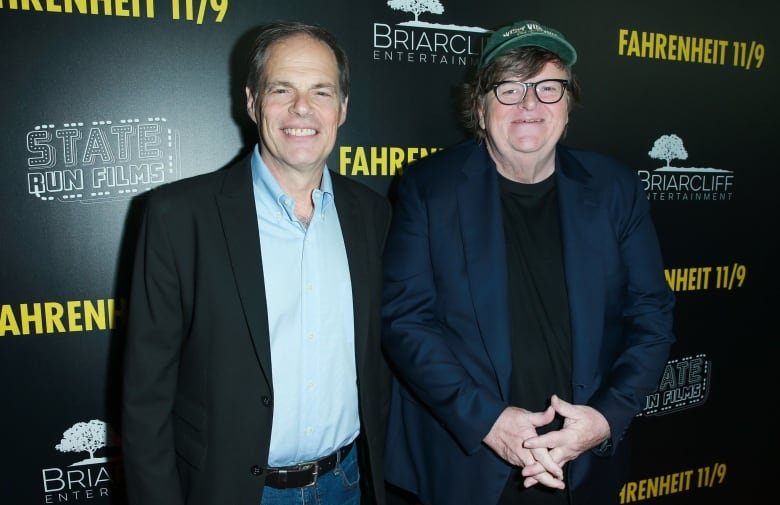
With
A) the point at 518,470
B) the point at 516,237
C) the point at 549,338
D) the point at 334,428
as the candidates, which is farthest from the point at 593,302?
the point at 334,428

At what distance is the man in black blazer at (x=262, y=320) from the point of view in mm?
1265

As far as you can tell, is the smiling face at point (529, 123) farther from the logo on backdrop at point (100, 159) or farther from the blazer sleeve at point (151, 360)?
the logo on backdrop at point (100, 159)

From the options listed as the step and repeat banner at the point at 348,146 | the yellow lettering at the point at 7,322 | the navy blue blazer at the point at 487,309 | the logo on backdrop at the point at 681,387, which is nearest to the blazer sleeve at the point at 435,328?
the navy blue blazer at the point at 487,309

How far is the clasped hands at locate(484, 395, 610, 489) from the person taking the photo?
1.38 meters

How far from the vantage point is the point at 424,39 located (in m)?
2.14

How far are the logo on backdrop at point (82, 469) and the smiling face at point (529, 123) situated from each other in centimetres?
167

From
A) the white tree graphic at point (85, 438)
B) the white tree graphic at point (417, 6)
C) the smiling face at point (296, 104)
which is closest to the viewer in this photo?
the smiling face at point (296, 104)

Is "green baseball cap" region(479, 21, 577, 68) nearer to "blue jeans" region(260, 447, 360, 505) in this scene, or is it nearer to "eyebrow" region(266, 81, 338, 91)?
"eyebrow" region(266, 81, 338, 91)

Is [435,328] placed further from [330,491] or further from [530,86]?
[530,86]

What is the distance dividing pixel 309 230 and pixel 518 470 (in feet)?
2.85

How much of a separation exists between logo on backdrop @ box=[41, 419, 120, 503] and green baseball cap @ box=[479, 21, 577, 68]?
5.92 feet

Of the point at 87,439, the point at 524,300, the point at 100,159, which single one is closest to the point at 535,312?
the point at 524,300

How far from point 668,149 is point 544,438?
1.77 metres

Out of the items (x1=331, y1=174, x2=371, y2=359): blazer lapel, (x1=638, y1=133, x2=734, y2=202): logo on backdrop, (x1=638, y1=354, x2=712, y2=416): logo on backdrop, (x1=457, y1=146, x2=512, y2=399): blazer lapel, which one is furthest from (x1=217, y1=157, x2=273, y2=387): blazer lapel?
(x1=638, y1=354, x2=712, y2=416): logo on backdrop
